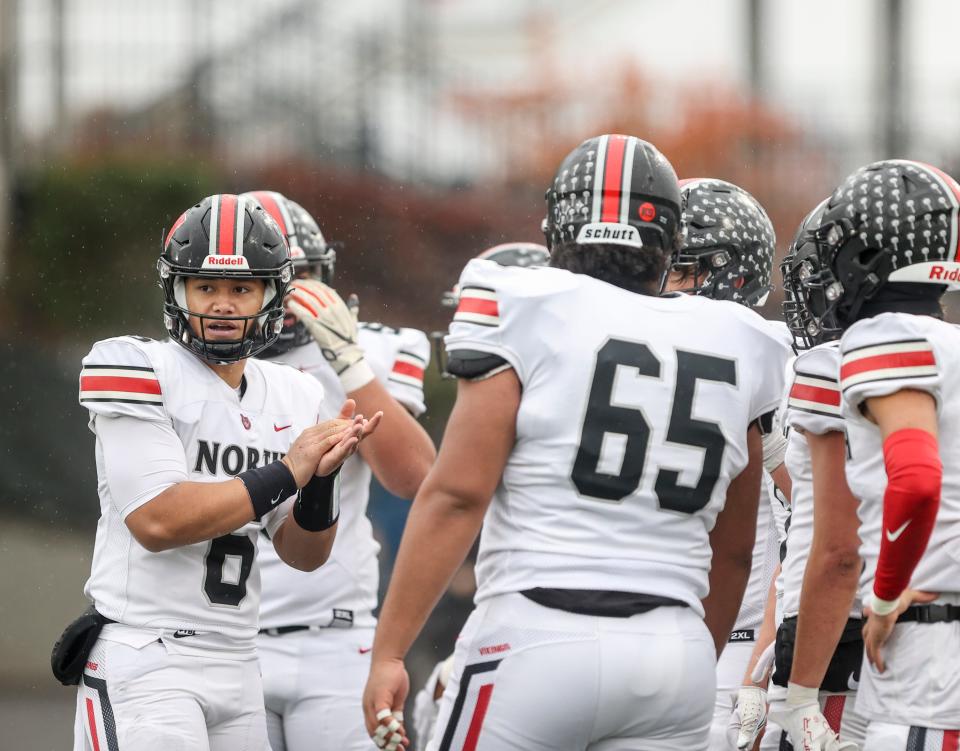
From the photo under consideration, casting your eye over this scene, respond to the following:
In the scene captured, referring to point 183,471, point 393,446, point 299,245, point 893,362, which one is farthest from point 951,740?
point 299,245

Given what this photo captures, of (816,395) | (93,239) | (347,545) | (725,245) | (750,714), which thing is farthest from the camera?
(93,239)

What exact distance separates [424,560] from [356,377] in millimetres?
1348

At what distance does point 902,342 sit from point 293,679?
1959 millimetres

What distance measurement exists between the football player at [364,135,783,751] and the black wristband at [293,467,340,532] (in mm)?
577

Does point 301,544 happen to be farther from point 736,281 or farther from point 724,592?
point 736,281

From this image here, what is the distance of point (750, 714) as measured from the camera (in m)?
3.36

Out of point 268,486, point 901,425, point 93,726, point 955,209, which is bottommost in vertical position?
point 93,726

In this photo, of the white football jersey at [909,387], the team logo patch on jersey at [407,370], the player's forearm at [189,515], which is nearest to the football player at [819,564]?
the white football jersey at [909,387]

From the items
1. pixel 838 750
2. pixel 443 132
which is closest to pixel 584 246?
pixel 838 750

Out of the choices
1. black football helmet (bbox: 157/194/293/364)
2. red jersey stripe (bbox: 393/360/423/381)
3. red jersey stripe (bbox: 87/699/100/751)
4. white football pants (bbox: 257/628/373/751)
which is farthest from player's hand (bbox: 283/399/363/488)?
red jersey stripe (bbox: 393/360/423/381)

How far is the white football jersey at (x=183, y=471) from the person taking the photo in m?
3.02

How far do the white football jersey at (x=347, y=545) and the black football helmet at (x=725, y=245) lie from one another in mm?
965

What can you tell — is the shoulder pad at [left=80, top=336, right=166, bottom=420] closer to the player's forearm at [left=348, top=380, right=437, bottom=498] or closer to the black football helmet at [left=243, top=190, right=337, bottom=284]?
the player's forearm at [left=348, top=380, right=437, bottom=498]

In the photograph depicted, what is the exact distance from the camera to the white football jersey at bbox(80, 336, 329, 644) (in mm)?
3018
